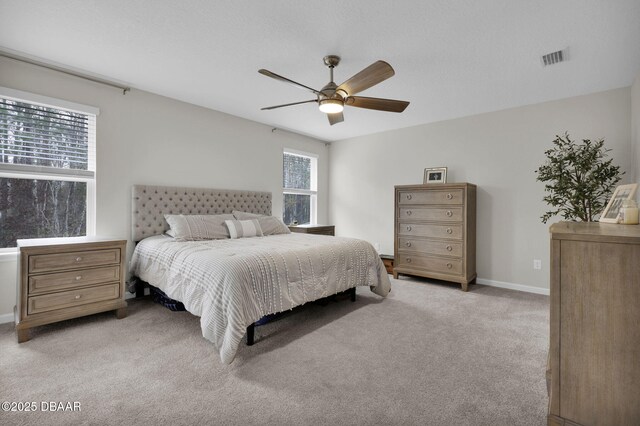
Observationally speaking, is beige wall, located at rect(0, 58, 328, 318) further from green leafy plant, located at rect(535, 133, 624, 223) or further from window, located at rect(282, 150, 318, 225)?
green leafy plant, located at rect(535, 133, 624, 223)

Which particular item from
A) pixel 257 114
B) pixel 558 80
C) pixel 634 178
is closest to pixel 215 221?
pixel 257 114

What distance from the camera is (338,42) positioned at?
2.56m

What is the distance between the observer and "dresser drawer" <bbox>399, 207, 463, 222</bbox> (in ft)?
13.7

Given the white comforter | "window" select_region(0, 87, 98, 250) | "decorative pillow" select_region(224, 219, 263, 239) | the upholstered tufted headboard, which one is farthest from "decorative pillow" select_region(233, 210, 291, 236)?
"window" select_region(0, 87, 98, 250)

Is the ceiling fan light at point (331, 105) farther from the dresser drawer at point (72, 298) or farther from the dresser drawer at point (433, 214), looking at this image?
the dresser drawer at point (72, 298)

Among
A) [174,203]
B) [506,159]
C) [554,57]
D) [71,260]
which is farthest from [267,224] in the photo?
[554,57]

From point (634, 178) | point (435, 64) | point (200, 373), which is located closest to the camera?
point (200, 373)

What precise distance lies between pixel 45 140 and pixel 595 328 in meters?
4.60

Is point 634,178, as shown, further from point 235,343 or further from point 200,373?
point 200,373

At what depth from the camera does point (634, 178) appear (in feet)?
10.7

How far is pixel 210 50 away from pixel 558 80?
3.66 metres

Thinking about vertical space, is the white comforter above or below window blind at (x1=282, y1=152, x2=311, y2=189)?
below

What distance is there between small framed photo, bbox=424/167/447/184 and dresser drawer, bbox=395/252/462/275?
1250mm

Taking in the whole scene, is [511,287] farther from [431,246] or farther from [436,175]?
[436,175]
